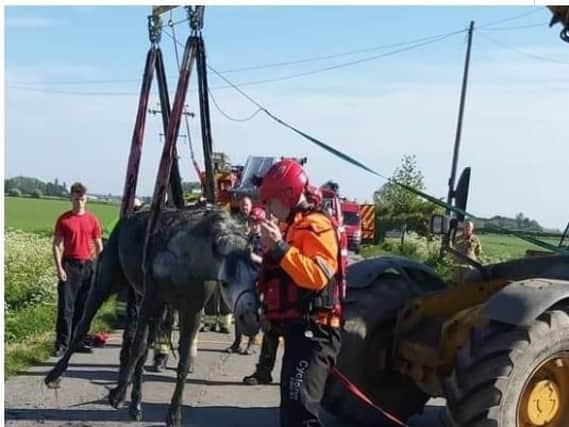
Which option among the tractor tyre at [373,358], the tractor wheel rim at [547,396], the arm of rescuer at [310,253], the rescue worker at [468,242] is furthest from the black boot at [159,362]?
the arm of rescuer at [310,253]

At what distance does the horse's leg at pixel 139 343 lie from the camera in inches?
289

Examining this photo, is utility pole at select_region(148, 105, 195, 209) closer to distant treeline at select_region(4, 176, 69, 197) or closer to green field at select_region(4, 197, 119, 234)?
green field at select_region(4, 197, 119, 234)

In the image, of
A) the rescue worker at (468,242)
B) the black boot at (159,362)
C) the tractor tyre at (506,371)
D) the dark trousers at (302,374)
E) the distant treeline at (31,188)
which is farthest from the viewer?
the distant treeline at (31,188)

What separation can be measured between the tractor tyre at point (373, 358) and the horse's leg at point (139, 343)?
145cm

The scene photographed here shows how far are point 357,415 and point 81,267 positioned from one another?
4.31 meters

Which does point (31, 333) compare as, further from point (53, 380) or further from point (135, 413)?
point (135, 413)

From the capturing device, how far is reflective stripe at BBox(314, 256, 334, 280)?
490 centimetres

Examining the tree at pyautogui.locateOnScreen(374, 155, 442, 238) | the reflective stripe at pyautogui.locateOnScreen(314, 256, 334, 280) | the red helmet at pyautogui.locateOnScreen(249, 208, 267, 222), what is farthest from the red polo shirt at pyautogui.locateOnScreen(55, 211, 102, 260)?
the tree at pyautogui.locateOnScreen(374, 155, 442, 238)

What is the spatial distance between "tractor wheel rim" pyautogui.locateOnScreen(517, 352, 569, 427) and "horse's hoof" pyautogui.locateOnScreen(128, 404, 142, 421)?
9.67 ft

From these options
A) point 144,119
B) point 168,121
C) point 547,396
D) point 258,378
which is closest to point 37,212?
point 258,378

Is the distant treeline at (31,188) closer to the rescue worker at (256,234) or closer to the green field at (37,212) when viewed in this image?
the green field at (37,212)

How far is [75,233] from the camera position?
34.8 ft

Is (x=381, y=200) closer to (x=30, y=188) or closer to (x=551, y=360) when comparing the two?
(x=30, y=188)

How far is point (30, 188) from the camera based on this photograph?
48.3 metres
